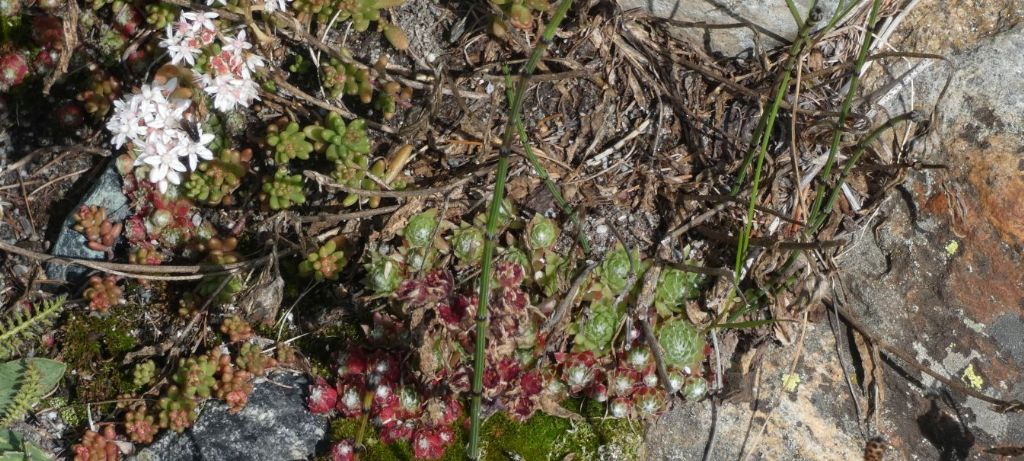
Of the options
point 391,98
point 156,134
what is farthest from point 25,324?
point 391,98

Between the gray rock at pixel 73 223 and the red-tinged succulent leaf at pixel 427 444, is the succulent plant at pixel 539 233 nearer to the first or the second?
the red-tinged succulent leaf at pixel 427 444

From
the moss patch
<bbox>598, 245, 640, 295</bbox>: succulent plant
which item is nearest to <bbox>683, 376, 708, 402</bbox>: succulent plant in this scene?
the moss patch

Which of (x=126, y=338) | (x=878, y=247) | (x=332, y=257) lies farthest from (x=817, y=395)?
(x=126, y=338)

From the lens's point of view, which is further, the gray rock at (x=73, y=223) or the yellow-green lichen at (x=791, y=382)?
the gray rock at (x=73, y=223)

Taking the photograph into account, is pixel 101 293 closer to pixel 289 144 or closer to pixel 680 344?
pixel 289 144

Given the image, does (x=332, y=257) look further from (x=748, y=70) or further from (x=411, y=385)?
(x=748, y=70)

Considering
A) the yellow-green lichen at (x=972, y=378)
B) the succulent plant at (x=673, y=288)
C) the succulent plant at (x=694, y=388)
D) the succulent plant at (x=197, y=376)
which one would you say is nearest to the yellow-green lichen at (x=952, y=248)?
the yellow-green lichen at (x=972, y=378)
